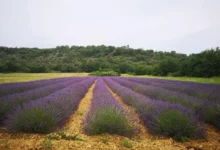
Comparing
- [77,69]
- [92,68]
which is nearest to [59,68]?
[77,69]

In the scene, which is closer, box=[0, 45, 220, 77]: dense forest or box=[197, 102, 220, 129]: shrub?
box=[197, 102, 220, 129]: shrub

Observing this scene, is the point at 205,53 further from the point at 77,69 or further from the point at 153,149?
the point at 77,69

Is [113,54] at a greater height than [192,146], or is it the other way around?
[113,54]

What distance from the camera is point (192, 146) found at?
9.24ft

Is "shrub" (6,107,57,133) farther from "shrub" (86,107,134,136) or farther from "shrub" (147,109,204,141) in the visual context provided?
"shrub" (147,109,204,141)

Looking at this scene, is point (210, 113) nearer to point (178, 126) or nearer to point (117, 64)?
point (178, 126)

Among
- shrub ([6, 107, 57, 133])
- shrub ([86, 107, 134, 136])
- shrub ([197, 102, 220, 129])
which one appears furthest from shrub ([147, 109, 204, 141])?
shrub ([6, 107, 57, 133])

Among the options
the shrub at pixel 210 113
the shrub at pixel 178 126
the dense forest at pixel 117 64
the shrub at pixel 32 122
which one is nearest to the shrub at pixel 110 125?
the shrub at pixel 178 126

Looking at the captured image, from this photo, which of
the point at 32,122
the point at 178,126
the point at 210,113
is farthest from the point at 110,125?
the point at 210,113

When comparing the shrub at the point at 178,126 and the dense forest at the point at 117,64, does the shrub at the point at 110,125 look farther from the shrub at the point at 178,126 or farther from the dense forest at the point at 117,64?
the dense forest at the point at 117,64

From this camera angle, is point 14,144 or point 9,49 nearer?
point 14,144

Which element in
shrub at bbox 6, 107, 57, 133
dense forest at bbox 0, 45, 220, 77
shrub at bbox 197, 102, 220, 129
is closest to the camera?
shrub at bbox 6, 107, 57, 133

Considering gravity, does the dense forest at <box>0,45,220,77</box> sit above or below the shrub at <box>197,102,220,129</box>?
above

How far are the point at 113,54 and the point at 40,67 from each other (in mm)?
38739
